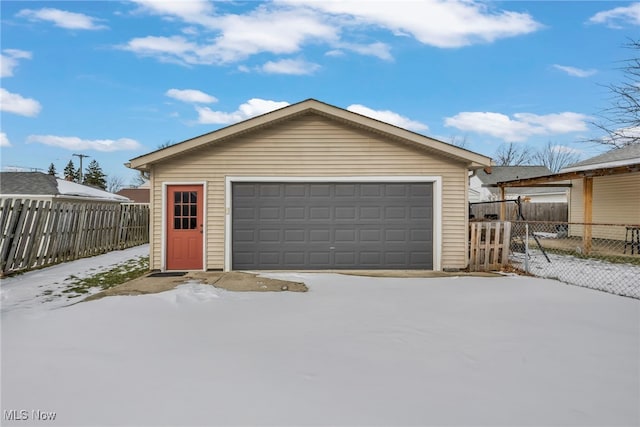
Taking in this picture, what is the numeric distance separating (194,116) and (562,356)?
31265mm

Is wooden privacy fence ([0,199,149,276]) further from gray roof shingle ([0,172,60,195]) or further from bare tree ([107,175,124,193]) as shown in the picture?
bare tree ([107,175,124,193])

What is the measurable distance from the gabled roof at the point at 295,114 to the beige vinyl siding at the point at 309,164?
0.27 m

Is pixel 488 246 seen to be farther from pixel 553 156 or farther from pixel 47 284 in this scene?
pixel 553 156

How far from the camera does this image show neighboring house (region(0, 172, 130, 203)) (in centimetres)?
1780

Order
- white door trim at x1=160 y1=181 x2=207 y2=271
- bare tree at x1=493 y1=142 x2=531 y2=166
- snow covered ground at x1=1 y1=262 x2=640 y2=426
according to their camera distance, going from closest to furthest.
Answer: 1. snow covered ground at x1=1 y1=262 x2=640 y2=426
2. white door trim at x1=160 y1=181 x2=207 y2=271
3. bare tree at x1=493 y1=142 x2=531 y2=166

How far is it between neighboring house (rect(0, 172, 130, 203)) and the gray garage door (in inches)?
553

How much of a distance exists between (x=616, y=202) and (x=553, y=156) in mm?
44478

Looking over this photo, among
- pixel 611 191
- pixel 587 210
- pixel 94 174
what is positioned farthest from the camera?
pixel 94 174

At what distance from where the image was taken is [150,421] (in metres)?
2.53

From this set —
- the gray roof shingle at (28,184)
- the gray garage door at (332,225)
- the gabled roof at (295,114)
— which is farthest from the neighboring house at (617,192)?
the gray roof shingle at (28,184)

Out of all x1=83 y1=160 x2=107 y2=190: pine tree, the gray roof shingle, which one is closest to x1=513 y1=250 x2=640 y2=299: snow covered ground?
the gray roof shingle

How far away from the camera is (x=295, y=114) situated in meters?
8.78

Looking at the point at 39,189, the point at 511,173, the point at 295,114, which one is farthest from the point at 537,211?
the point at 39,189

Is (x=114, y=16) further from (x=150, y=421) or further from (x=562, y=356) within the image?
(x=562, y=356)
